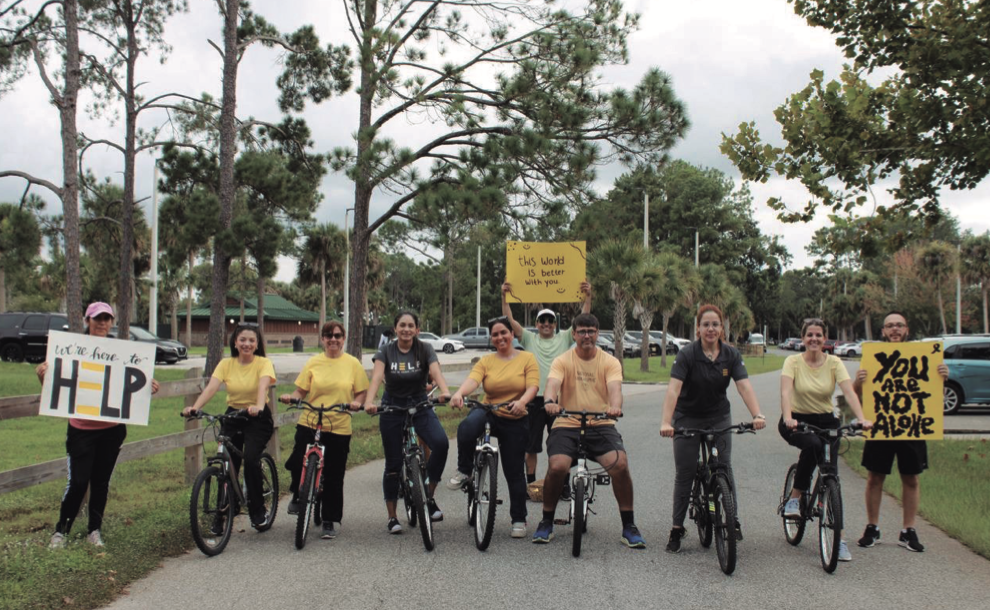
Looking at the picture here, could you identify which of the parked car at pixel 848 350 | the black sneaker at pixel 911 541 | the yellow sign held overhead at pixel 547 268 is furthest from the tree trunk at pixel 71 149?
the parked car at pixel 848 350

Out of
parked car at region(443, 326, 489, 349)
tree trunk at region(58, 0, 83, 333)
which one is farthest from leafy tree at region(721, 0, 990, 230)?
parked car at region(443, 326, 489, 349)

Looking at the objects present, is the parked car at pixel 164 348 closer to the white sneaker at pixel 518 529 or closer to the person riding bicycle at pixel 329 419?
the person riding bicycle at pixel 329 419

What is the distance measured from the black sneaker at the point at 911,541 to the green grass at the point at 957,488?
442mm

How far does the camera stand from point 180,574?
584 centimetres

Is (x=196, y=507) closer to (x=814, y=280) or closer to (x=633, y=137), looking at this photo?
(x=633, y=137)

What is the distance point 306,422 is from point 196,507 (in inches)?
45.2

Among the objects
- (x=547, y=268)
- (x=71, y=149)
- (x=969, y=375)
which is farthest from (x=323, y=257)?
(x=547, y=268)

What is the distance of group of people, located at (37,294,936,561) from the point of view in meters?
6.34

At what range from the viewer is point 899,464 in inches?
265

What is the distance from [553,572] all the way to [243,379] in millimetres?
2937

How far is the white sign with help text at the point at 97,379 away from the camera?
6238 millimetres

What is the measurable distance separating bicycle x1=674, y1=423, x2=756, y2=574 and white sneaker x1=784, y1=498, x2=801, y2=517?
2.14 feet

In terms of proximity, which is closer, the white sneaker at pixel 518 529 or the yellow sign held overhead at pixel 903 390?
the yellow sign held overhead at pixel 903 390

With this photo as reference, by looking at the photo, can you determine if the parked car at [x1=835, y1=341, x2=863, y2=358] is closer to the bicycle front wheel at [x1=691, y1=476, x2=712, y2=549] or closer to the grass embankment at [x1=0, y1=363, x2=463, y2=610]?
the grass embankment at [x1=0, y1=363, x2=463, y2=610]
